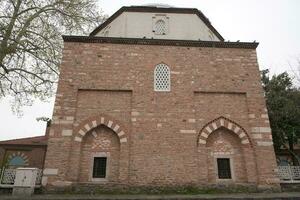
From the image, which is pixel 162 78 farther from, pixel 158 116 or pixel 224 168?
pixel 224 168

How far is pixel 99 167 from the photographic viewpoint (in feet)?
32.0

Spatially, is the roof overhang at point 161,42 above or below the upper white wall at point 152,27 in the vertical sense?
below

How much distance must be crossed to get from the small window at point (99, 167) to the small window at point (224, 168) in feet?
14.0

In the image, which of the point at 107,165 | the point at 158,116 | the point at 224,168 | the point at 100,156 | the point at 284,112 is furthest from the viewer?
the point at 284,112

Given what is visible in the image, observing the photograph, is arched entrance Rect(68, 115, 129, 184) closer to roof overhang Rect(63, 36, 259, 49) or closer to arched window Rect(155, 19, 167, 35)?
roof overhang Rect(63, 36, 259, 49)

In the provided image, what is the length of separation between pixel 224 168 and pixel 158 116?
3.14 meters

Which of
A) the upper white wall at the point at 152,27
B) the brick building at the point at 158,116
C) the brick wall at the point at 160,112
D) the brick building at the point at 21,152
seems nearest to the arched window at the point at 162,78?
the brick building at the point at 158,116

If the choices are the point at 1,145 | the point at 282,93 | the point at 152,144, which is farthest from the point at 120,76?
the point at 1,145

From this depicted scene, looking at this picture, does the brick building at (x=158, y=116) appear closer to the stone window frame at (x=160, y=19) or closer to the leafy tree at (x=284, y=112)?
the stone window frame at (x=160, y=19)

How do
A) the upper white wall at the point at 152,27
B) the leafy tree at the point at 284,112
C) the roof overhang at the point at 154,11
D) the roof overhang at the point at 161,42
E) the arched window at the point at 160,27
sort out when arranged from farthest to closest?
the leafy tree at the point at 284,112 → the roof overhang at the point at 154,11 → the arched window at the point at 160,27 → the upper white wall at the point at 152,27 → the roof overhang at the point at 161,42

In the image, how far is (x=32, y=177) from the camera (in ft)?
29.9

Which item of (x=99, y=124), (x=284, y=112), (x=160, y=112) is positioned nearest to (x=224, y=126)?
(x=160, y=112)

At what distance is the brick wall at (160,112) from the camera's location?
948 centimetres

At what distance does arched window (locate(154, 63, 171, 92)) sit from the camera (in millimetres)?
10727
